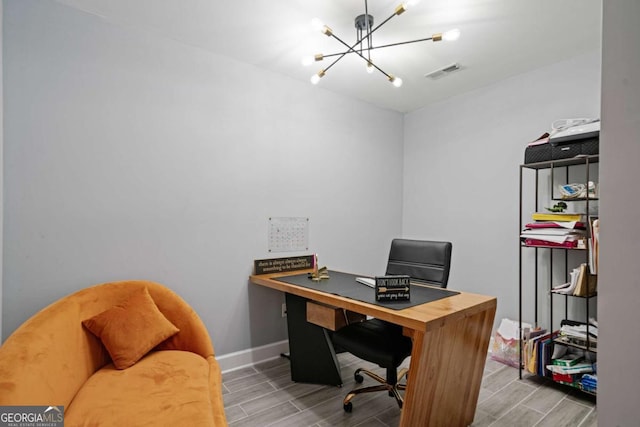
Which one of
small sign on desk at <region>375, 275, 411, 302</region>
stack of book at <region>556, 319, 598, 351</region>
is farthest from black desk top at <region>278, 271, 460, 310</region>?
stack of book at <region>556, 319, 598, 351</region>

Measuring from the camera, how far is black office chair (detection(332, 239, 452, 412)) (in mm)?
1876

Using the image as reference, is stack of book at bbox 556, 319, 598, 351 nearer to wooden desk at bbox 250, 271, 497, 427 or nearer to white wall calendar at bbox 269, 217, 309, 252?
wooden desk at bbox 250, 271, 497, 427

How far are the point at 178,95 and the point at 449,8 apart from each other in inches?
76.8

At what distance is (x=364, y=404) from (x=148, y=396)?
1338mm

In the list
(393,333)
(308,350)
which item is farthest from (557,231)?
(308,350)

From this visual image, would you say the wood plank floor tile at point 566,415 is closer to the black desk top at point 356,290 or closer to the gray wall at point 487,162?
the gray wall at point 487,162

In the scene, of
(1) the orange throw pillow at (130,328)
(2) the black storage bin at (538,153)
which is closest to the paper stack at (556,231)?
(2) the black storage bin at (538,153)

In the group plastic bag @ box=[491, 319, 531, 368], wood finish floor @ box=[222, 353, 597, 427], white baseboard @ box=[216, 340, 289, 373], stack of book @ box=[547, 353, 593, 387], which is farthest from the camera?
plastic bag @ box=[491, 319, 531, 368]

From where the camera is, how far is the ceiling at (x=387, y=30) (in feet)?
6.70

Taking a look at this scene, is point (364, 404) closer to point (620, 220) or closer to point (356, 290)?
point (356, 290)

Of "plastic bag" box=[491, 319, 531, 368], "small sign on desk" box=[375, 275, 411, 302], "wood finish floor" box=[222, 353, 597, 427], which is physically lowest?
"wood finish floor" box=[222, 353, 597, 427]

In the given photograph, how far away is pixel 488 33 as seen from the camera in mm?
2324

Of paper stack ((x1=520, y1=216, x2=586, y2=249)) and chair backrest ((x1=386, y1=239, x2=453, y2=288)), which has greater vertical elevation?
paper stack ((x1=520, y1=216, x2=586, y2=249))

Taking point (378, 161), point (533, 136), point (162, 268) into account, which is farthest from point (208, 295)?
point (533, 136)
